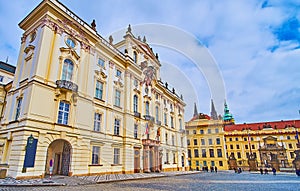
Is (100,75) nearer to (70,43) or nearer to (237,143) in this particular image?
(70,43)

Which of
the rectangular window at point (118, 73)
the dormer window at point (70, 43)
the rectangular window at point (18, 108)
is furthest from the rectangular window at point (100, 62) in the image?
the rectangular window at point (18, 108)

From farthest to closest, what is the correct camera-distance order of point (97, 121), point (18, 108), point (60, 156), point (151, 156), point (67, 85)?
point (151, 156), point (97, 121), point (60, 156), point (67, 85), point (18, 108)

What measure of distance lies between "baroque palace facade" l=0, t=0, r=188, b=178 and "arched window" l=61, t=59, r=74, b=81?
0.35 feet

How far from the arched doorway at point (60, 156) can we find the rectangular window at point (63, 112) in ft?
6.61

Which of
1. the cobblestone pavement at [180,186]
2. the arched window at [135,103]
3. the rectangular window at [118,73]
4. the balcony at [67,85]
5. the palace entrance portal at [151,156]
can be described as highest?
the rectangular window at [118,73]

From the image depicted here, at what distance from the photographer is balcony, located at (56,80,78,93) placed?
17.5m

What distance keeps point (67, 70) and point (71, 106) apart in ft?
12.4

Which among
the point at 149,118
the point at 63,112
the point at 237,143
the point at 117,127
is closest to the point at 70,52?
the point at 63,112

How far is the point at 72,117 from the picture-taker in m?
18.3

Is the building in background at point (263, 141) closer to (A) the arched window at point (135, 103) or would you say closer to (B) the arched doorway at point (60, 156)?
(A) the arched window at point (135, 103)

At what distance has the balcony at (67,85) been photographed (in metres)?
17.5

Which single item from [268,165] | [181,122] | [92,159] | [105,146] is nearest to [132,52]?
[105,146]

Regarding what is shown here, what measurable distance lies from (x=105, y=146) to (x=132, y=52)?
1623 cm

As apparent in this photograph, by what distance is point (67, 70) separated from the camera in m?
19.1
